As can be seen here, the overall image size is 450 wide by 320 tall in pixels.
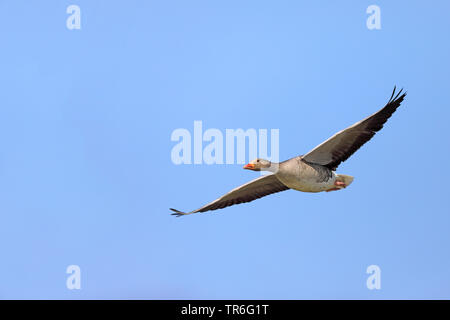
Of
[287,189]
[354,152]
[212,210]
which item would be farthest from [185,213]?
[354,152]

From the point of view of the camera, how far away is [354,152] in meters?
13.5

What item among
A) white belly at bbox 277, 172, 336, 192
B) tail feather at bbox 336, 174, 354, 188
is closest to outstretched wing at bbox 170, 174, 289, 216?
white belly at bbox 277, 172, 336, 192

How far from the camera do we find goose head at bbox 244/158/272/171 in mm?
13367

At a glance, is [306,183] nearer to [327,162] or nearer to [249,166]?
[327,162]

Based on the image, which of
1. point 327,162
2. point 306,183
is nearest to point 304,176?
point 306,183

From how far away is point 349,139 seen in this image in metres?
13.3

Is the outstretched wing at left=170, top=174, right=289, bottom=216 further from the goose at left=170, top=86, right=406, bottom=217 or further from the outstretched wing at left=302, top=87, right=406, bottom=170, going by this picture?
the outstretched wing at left=302, top=87, right=406, bottom=170

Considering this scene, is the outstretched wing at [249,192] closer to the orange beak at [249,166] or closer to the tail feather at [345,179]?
the orange beak at [249,166]

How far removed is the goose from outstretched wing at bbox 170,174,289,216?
6.5 inches

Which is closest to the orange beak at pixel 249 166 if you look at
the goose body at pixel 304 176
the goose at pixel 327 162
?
the goose at pixel 327 162

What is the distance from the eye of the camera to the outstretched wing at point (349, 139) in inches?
515

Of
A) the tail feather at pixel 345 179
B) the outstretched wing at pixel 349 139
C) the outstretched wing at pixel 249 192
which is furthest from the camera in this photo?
the outstretched wing at pixel 249 192
